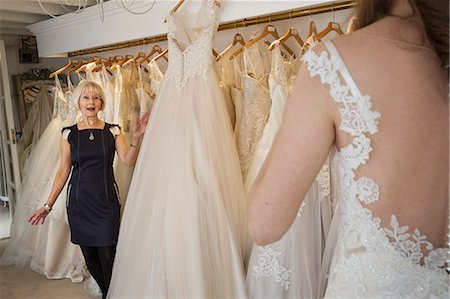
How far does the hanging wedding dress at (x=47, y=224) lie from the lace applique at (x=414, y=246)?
2.41 meters

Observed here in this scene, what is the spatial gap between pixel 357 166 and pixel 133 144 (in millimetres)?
1728

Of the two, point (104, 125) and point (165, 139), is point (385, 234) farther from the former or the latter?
point (104, 125)

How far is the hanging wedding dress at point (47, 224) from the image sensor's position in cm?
285

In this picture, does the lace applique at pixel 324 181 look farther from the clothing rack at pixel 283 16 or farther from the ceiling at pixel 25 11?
the ceiling at pixel 25 11

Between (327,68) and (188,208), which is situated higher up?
(327,68)

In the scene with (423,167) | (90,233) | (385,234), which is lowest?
(90,233)

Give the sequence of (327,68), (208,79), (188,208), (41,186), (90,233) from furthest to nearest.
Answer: (41,186)
(90,233)
(208,79)
(188,208)
(327,68)

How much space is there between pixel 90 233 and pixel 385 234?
1834mm

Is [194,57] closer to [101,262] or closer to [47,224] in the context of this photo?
[101,262]

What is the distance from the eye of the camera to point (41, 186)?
10.2ft

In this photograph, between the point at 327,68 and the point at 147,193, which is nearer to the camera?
the point at 327,68

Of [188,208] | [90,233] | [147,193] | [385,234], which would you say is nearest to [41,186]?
[90,233]

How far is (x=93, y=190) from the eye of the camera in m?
2.27

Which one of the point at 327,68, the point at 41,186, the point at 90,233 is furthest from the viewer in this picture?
the point at 41,186
